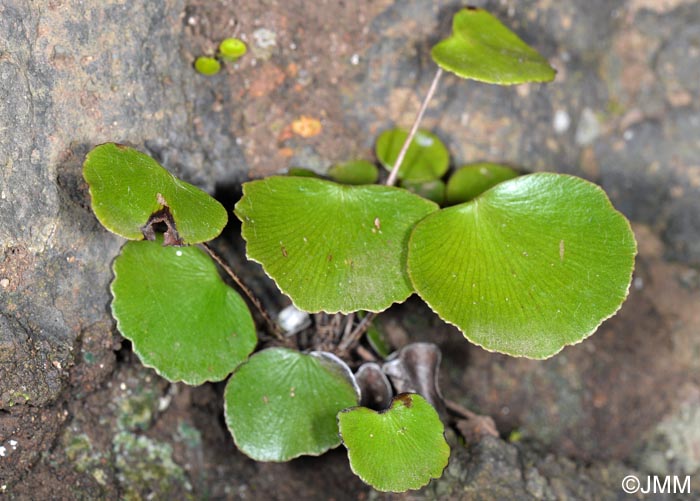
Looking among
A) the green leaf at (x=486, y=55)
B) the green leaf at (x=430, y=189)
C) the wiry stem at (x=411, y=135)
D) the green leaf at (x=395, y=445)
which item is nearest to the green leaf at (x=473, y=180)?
the green leaf at (x=430, y=189)

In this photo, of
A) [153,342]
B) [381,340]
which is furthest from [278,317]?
[153,342]

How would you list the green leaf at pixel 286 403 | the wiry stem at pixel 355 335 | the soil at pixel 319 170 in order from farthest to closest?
1. the wiry stem at pixel 355 335
2. the green leaf at pixel 286 403
3. the soil at pixel 319 170

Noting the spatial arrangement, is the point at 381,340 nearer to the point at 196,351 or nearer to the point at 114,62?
the point at 196,351

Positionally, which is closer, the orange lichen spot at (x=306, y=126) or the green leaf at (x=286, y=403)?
the green leaf at (x=286, y=403)

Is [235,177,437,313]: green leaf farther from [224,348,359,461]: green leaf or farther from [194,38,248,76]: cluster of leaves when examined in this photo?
[194,38,248,76]: cluster of leaves

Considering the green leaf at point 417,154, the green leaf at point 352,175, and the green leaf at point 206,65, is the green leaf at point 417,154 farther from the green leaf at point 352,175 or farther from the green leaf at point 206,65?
the green leaf at point 206,65

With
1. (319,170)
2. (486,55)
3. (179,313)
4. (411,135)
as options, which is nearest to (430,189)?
(411,135)

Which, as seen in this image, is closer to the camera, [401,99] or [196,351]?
[196,351]
